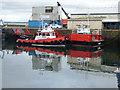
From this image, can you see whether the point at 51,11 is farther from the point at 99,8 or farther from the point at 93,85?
the point at 93,85

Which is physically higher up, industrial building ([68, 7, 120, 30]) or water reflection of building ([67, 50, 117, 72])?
industrial building ([68, 7, 120, 30])

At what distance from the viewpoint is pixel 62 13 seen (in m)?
37.7

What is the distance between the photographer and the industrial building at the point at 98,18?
94.9 feet

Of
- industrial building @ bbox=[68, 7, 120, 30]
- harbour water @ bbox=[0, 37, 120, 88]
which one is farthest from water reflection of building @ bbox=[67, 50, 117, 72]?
industrial building @ bbox=[68, 7, 120, 30]

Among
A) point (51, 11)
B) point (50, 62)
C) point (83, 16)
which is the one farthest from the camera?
point (51, 11)

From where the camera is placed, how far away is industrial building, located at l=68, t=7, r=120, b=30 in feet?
94.9

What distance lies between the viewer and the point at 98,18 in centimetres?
3019

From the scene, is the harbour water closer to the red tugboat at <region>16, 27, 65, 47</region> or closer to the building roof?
the red tugboat at <region>16, 27, 65, 47</region>

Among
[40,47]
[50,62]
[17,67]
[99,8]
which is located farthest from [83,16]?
[17,67]

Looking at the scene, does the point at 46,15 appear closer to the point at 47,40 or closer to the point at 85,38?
the point at 47,40

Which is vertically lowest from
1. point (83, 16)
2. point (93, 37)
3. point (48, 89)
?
point (48, 89)

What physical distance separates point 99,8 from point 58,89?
83.7 ft

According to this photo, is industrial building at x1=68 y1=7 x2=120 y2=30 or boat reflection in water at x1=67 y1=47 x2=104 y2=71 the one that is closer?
boat reflection in water at x1=67 y1=47 x2=104 y2=71

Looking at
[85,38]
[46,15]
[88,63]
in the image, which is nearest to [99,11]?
[46,15]
